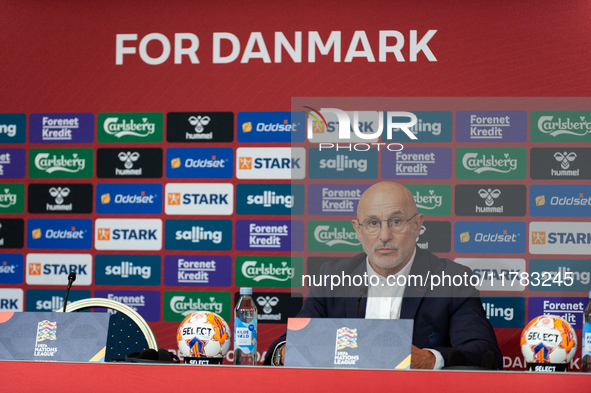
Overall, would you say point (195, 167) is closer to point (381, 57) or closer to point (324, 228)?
point (324, 228)

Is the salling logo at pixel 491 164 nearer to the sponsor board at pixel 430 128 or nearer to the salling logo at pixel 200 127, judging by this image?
the sponsor board at pixel 430 128

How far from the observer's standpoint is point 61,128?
9.68 feet

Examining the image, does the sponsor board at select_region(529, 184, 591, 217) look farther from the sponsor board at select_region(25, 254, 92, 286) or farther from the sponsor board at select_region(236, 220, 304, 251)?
the sponsor board at select_region(25, 254, 92, 286)

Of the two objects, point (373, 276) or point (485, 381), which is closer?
point (485, 381)

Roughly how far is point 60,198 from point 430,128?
76.0 inches

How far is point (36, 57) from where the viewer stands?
2973 mm

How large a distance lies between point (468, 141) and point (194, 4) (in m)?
1.55

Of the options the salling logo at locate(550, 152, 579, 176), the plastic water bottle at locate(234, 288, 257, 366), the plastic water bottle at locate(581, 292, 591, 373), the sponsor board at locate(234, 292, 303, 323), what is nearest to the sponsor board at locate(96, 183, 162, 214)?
the sponsor board at locate(234, 292, 303, 323)

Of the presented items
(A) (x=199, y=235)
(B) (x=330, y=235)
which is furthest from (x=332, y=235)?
(A) (x=199, y=235)

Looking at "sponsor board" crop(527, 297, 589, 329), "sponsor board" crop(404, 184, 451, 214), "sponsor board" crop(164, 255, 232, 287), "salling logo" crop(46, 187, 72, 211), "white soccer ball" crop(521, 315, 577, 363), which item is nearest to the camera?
"white soccer ball" crop(521, 315, 577, 363)

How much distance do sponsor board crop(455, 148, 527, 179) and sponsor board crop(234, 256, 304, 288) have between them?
3.02 ft

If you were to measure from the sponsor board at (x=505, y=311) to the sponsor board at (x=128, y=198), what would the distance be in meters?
1.69

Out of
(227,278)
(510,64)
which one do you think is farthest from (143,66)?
(510,64)

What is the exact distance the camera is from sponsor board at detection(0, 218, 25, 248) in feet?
9.64
